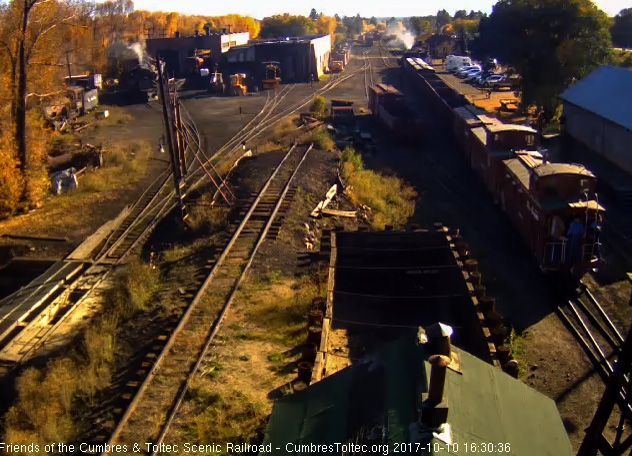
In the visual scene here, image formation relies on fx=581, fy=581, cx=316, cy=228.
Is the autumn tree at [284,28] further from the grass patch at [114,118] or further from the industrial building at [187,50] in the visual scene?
the grass patch at [114,118]

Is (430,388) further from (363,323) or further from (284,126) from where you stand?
(284,126)

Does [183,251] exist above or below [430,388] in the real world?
below

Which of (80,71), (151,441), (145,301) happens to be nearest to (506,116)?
(145,301)

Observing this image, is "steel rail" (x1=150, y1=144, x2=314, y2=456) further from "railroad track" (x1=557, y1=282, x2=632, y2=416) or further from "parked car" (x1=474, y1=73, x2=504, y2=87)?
"parked car" (x1=474, y1=73, x2=504, y2=87)

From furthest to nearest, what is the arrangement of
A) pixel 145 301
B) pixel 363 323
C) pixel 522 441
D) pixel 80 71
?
pixel 80 71 < pixel 145 301 < pixel 363 323 < pixel 522 441

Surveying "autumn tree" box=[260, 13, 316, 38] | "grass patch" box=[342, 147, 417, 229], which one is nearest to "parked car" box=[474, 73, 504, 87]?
"grass patch" box=[342, 147, 417, 229]

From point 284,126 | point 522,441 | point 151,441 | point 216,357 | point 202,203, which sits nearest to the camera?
point 522,441

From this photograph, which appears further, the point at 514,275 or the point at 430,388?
the point at 514,275
